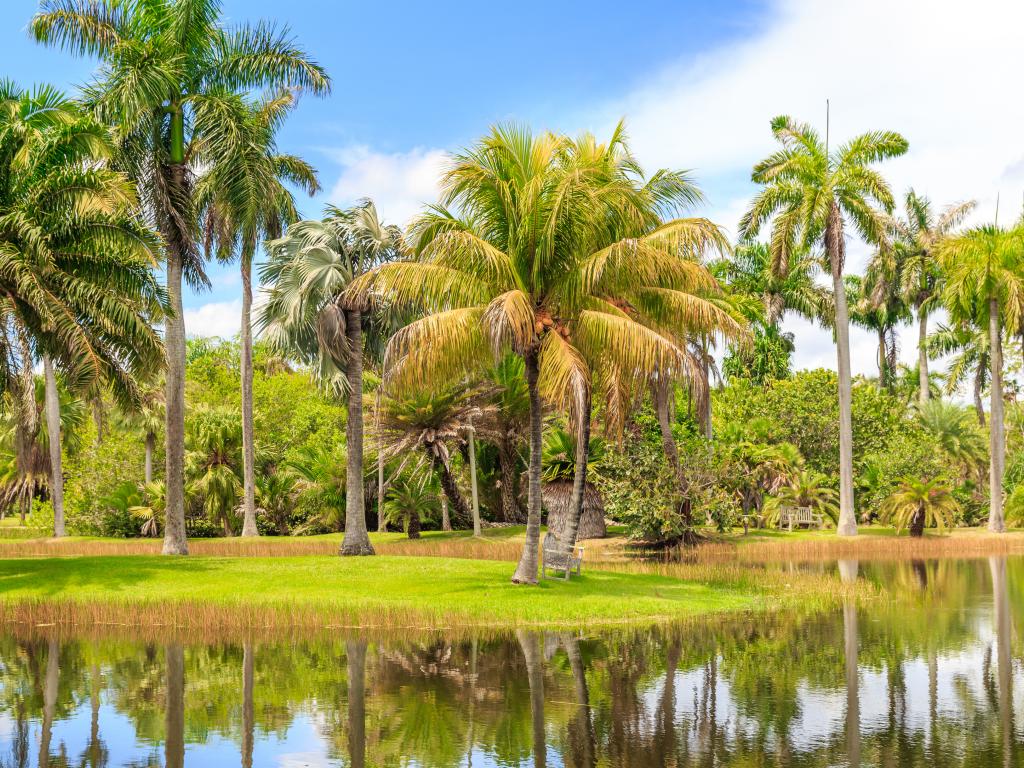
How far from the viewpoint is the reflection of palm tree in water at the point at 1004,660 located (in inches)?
435

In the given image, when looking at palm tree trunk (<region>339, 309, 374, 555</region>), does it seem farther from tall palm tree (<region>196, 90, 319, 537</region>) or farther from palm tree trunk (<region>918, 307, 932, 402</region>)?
palm tree trunk (<region>918, 307, 932, 402</region>)

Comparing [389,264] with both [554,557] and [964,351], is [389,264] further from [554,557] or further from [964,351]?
[964,351]

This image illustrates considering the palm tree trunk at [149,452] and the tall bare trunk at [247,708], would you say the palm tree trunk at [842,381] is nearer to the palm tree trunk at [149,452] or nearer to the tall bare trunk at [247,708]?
the palm tree trunk at [149,452]

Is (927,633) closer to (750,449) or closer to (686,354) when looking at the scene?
(686,354)

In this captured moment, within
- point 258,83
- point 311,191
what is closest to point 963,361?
point 311,191

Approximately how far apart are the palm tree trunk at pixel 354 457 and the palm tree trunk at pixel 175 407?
466 centimetres

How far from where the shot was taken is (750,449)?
4419 centimetres

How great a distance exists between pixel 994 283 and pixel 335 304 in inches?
1189

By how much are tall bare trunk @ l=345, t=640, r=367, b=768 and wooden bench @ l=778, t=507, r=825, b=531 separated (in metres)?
30.7

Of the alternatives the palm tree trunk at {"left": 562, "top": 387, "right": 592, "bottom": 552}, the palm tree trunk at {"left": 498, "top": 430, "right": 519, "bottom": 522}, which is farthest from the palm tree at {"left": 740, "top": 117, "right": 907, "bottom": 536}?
the palm tree trunk at {"left": 562, "top": 387, "right": 592, "bottom": 552}

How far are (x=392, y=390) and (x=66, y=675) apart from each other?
10.6m

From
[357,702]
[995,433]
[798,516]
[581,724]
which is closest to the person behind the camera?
[581,724]

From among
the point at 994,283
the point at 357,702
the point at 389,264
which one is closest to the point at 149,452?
the point at 389,264

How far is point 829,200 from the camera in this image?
4425 cm
